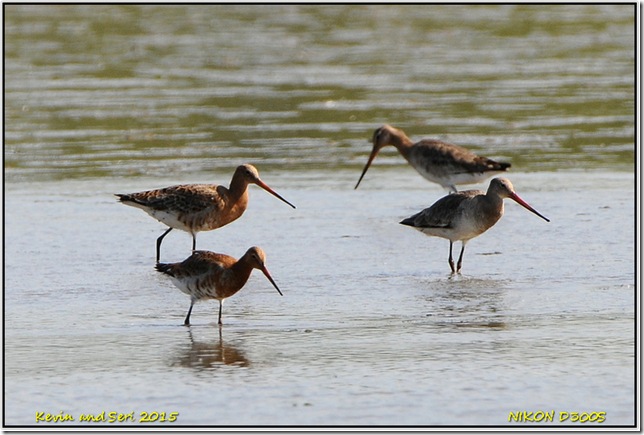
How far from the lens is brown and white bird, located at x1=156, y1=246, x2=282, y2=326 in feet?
29.5

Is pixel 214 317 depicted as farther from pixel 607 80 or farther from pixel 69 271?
pixel 607 80

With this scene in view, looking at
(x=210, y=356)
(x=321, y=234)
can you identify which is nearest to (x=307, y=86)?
(x=321, y=234)

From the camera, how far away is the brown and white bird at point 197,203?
38.7 feet

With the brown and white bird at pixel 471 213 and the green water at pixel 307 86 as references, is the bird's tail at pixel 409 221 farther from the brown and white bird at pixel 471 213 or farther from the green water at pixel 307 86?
the green water at pixel 307 86

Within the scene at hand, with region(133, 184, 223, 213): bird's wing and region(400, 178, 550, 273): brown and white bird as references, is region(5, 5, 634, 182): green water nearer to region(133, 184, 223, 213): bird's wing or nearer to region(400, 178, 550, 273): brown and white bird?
region(133, 184, 223, 213): bird's wing

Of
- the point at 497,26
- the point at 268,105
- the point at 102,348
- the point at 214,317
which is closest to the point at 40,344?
the point at 102,348

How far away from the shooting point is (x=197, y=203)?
1178cm

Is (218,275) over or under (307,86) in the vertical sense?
over

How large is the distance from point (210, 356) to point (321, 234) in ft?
12.8

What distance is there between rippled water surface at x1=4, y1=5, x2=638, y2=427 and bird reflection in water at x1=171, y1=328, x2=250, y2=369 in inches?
1.0

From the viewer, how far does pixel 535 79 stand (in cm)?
2067

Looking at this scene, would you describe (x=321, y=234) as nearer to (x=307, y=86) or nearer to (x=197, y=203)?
(x=197, y=203)

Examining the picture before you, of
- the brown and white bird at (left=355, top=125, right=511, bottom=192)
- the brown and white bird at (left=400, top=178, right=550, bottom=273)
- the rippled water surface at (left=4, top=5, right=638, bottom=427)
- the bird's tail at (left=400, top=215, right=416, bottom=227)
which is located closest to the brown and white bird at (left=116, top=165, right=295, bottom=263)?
the rippled water surface at (left=4, top=5, right=638, bottom=427)

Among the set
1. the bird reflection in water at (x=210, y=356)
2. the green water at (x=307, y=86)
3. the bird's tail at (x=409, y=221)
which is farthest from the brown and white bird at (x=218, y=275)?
the green water at (x=307, y=86)
